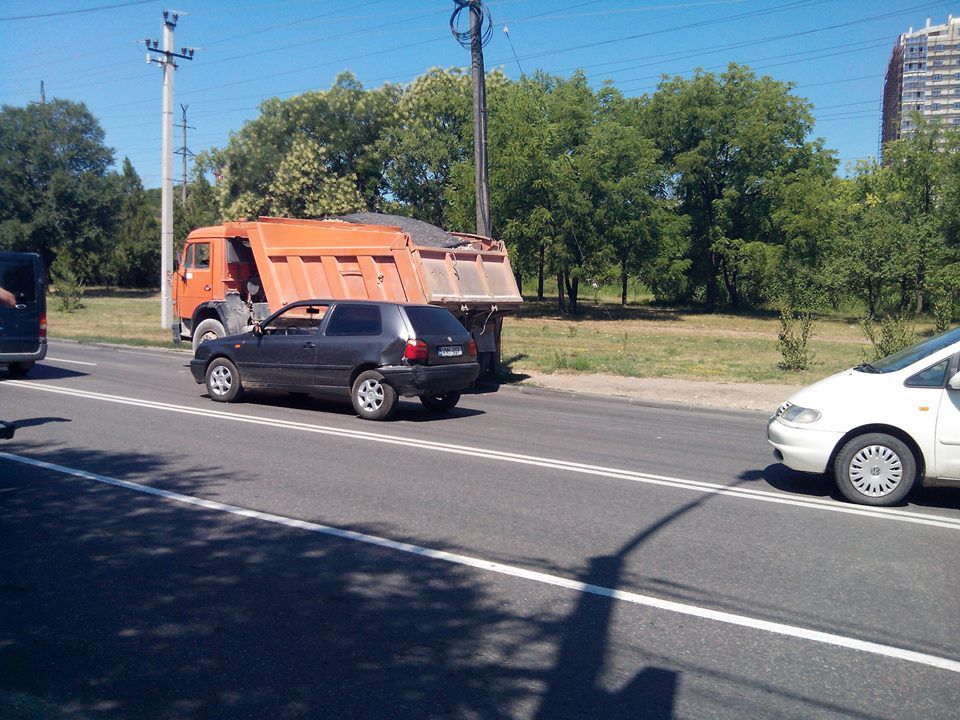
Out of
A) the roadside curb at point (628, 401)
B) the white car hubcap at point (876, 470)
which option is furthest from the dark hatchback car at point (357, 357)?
the white car hubcap at point (876, 470)

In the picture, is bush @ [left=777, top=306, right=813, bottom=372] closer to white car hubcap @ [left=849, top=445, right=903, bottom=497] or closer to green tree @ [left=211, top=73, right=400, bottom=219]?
white car hubcap @ [left=849, top=445, right=903, bottom=497]

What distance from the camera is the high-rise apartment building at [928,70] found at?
159m

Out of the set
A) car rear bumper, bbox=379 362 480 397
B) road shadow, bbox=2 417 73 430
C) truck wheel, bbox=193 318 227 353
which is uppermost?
truck wheel, bbox=193 318 227 353

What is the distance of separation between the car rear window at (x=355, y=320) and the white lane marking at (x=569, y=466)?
5.61ft

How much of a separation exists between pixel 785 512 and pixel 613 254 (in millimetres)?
35153

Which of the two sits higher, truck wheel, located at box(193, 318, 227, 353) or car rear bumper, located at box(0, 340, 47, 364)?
truck wheel, located at box(193, 318, 227, 353)

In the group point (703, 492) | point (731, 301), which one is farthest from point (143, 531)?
point (731, 301)

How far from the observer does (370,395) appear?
1253 centimetres

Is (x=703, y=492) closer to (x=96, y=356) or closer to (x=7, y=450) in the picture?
(x=7, y=450)

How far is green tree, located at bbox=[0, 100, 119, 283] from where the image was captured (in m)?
56.0

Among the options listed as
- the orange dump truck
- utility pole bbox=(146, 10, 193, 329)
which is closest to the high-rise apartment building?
utility pole bbox=(146, 10, 193, 329)

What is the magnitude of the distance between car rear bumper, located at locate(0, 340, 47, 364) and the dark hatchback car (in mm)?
4331

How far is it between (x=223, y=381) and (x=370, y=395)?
2.76m

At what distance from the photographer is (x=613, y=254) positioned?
138 feet
